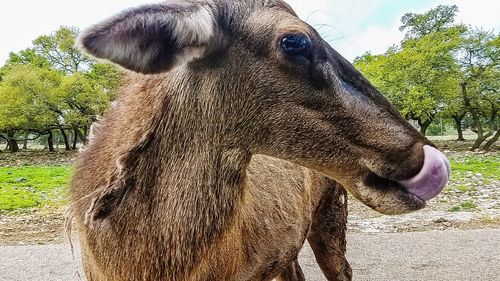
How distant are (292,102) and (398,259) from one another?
485cm

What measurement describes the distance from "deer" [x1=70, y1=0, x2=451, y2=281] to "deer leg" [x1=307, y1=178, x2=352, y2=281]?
2.25 meters

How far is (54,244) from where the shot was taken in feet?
22.2

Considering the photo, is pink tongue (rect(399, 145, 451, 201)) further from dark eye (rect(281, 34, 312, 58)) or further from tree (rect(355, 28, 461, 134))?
tree (rect(355, 28, 461, 134))

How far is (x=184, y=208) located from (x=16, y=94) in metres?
31.7

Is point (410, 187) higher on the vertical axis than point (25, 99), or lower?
lower

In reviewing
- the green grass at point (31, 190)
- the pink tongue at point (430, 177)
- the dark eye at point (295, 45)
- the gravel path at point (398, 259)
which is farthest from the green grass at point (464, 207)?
the dark eye at point (295, 45)

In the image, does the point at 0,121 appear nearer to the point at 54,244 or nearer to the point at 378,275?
the point at 54,244

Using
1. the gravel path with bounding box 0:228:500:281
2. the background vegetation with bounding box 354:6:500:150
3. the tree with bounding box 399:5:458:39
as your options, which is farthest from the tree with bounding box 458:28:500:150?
the gravel path with bounding box 0:228:500:281

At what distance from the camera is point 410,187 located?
187 centimetres

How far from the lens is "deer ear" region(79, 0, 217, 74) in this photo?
160cm

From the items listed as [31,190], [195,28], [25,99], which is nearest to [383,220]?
[195,28]

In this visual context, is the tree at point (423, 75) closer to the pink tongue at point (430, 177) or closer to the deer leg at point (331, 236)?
the deer leg at point (331, 236)

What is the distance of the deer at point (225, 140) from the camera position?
1854mm

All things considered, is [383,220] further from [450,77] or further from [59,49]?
[59,49]
